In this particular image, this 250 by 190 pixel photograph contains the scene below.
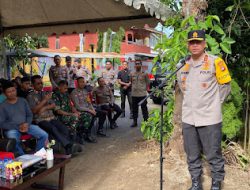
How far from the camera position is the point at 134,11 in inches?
221

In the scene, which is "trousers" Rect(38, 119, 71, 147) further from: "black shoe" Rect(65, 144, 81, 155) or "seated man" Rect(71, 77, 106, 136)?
"seated man" Rect(71, 77, 106, 136)

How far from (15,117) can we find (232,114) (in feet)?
10.5

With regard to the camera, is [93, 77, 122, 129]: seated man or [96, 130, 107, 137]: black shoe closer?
[96, 130, 107, 137]: black shoe

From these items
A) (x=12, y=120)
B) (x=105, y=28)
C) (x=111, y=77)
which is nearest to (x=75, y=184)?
(x=12, y=120)

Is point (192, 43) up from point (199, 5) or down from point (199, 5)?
down

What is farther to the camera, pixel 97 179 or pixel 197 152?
pixel 97 179

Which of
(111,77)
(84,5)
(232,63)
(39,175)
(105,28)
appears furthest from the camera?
(111,77)

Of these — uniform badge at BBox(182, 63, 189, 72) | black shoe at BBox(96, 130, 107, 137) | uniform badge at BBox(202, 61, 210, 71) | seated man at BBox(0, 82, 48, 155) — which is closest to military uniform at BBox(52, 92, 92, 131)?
black shoe at BBox(96, 130, 107, 137)

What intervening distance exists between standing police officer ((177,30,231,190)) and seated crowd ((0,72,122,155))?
2.38m

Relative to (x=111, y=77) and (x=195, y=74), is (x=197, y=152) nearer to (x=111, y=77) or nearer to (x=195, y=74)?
(x=195, y=74)

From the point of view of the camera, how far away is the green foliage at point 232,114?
4973 millimetres

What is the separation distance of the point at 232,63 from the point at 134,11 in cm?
178

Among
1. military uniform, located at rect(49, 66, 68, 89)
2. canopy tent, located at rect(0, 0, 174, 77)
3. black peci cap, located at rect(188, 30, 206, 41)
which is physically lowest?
military uniform, located at rect(49, 66, 68, 89)

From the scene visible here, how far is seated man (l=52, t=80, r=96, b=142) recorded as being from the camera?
20.7 feet
